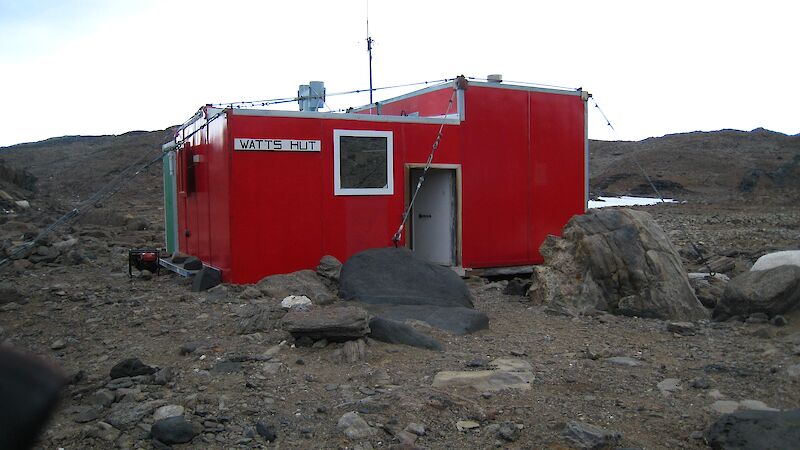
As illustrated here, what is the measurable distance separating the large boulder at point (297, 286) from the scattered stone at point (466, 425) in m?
4.41

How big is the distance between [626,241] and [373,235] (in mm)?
4070

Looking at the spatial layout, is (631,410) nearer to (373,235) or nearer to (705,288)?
(705,288)

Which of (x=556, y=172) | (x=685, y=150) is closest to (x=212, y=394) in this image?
(x=556, y=172)

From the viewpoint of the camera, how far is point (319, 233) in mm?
11242

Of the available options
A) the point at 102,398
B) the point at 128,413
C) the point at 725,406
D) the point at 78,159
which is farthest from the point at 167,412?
the point at 78,159

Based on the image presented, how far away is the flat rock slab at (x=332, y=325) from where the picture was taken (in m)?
7.04

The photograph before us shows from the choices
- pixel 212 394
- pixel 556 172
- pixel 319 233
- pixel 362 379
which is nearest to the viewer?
pixel 212 394

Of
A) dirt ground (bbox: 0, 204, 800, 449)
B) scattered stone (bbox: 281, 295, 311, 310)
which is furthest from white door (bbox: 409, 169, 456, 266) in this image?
scattered stone (bbox: 281, 295, 311, 310)

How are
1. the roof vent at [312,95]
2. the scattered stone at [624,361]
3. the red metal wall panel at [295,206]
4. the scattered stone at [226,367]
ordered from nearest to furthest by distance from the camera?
the scattered stone at [226,367] < the scattered stone at [624,361] < the red metal wall panel at [295,206] < the roof vent at [312,95]

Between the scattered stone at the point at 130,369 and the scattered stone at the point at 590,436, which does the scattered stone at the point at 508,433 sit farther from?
the scattered stone at the point at 130,369

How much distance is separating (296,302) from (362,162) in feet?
11.2

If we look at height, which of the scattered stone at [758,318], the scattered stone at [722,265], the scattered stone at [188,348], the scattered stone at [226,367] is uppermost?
the scattered stone at [722,265]

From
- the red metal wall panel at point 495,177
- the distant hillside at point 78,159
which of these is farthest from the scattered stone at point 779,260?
the distant hillside at point 78,159

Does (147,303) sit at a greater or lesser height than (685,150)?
lesser
